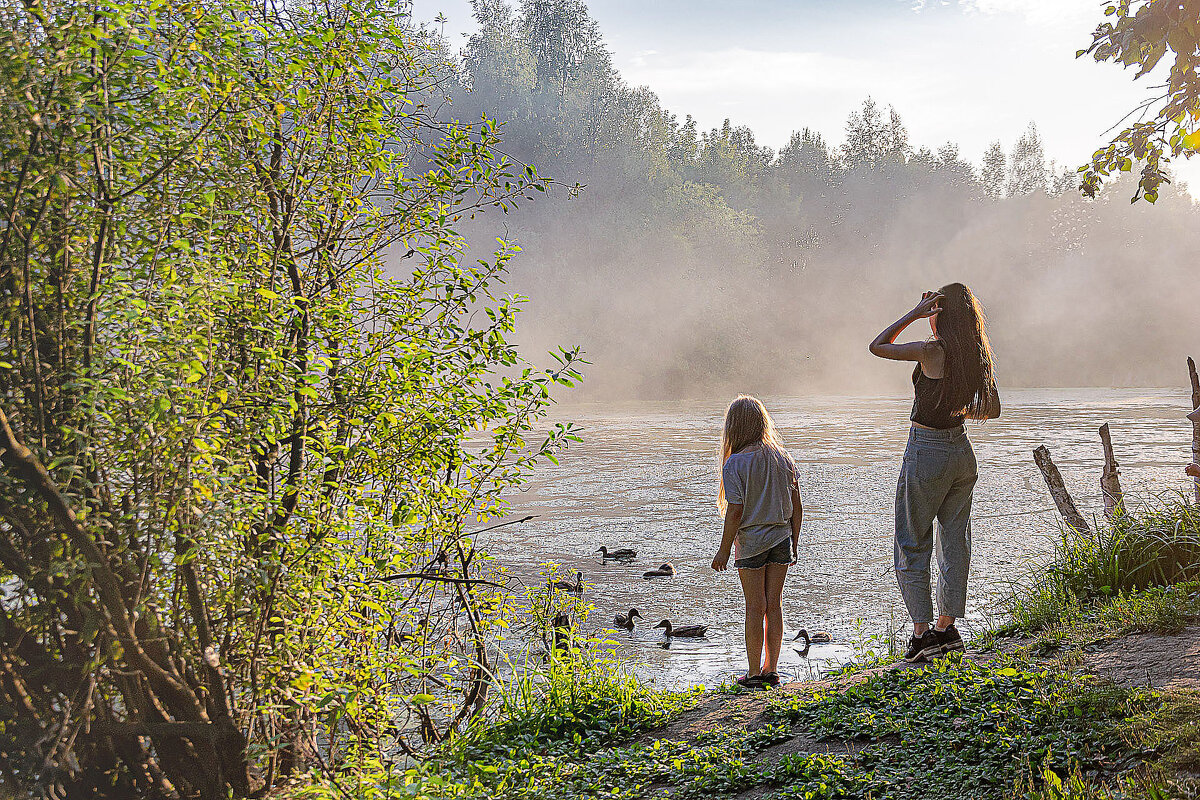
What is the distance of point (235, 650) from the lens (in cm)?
339

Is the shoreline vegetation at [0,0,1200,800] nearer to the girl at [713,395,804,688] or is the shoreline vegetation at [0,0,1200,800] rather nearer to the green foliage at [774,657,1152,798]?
the green foliage at [774,657,1152,798]

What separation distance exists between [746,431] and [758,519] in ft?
1.81

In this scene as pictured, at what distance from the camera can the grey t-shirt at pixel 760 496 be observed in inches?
199

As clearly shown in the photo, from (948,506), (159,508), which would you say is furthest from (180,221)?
(948,506)

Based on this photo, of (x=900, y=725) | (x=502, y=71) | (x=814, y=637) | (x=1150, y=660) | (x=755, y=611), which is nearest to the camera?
(x=900, y=725)

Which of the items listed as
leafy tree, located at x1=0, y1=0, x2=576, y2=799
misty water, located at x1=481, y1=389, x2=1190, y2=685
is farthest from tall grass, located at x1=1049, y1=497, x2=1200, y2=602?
leafy tree, located at x1=0, y1=0, x2=576, y2=799

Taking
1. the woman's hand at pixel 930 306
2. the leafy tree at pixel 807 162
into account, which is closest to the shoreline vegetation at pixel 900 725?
the woman's hand at pixel 930 306

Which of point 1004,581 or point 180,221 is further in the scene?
point 1004,581

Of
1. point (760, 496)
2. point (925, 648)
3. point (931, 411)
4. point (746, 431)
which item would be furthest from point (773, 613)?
point (931, 411)

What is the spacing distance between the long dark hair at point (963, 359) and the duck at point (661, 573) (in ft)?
15.8

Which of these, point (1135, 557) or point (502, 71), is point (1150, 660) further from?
point (502, 71)

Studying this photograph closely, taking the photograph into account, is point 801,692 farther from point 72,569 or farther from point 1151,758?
point 72,569

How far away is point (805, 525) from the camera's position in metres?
11.9

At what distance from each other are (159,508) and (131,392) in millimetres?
420
